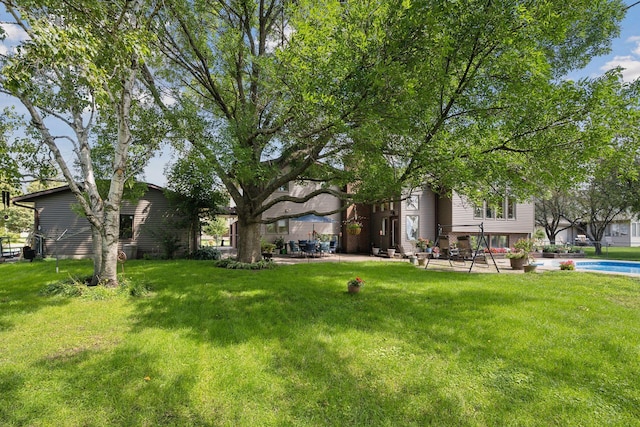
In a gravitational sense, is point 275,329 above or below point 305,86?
below

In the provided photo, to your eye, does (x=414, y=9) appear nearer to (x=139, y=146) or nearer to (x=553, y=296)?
(x=553, y=296)

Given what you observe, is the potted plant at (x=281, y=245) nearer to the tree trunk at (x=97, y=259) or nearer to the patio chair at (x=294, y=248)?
the patio chair at (x=294, y=248)

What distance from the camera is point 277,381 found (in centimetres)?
392

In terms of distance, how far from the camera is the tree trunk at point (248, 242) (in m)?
13.7

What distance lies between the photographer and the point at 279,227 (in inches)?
849

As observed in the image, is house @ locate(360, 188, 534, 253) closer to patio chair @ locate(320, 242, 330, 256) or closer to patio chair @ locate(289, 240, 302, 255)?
patio chair @ locate(320, 242, 330, 256)

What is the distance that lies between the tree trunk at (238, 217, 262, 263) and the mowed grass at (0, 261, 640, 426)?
564cm

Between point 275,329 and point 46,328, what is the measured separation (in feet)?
12.7

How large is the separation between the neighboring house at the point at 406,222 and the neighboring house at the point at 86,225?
19.4ft

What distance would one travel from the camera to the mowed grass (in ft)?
11.0

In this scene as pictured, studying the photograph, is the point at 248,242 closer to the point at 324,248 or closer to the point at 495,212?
the point at 324,248

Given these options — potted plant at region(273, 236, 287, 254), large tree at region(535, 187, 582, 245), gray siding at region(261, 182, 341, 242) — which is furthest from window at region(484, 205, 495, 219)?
potted plant at region(273, 236, 287, 254)

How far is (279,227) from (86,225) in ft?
34.4

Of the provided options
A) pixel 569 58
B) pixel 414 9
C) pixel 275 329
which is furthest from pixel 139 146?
pixel 569 58
